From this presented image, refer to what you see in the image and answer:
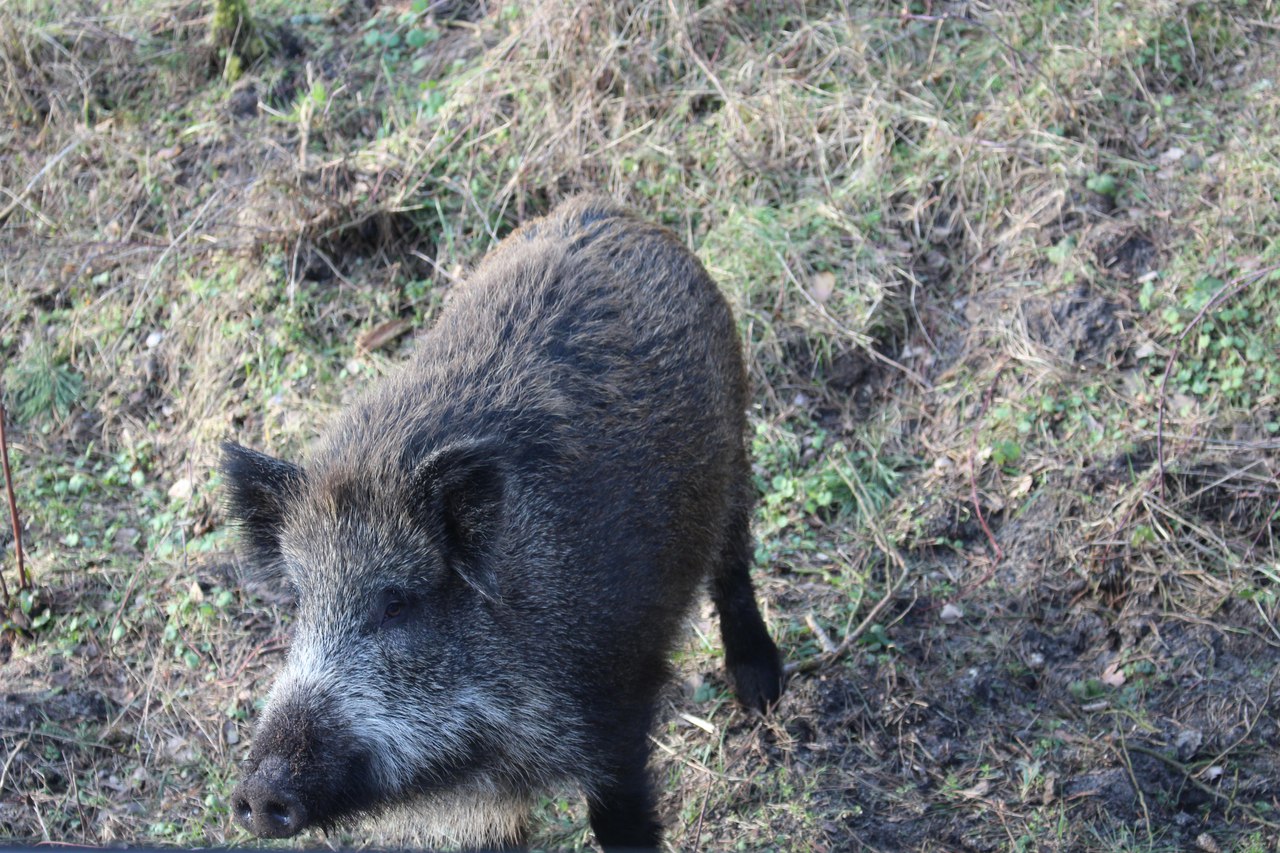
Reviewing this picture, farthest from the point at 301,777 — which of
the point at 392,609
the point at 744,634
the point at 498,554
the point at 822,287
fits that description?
the point at 822,287

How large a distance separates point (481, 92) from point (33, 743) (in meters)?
3.83

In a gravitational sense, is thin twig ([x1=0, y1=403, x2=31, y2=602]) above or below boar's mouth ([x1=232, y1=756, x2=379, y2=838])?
below

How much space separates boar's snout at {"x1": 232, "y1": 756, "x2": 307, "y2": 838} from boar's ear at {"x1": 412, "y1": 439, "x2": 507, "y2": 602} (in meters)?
0.67

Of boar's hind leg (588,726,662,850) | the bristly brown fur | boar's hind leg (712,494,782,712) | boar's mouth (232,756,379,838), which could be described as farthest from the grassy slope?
boar's mouth (232,756,379,838)

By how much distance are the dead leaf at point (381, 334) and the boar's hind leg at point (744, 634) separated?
7.40ft

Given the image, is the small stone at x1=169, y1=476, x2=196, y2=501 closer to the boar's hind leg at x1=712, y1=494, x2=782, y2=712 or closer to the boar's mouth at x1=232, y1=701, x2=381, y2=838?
the boar's hind leg at x1=712, y1=494, x2=782, y2=712

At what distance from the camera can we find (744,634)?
418 centimetres

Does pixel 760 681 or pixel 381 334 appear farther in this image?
pixel 381 334

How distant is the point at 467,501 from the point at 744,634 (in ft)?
4.99

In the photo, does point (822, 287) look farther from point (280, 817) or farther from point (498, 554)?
point (280, 817)

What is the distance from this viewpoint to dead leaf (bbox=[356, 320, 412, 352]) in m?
5.59

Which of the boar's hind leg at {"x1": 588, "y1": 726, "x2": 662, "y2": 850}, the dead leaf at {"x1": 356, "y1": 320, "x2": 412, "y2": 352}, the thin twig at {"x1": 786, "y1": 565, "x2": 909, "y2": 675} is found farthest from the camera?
the dead leaf at {"x1": 356, "y1": 320, "x2": 412, "y2": 352}

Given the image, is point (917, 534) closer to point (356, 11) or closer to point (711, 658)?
point (711, 658)

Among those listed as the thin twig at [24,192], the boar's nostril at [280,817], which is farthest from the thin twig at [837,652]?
the thin twig at [24,192]
